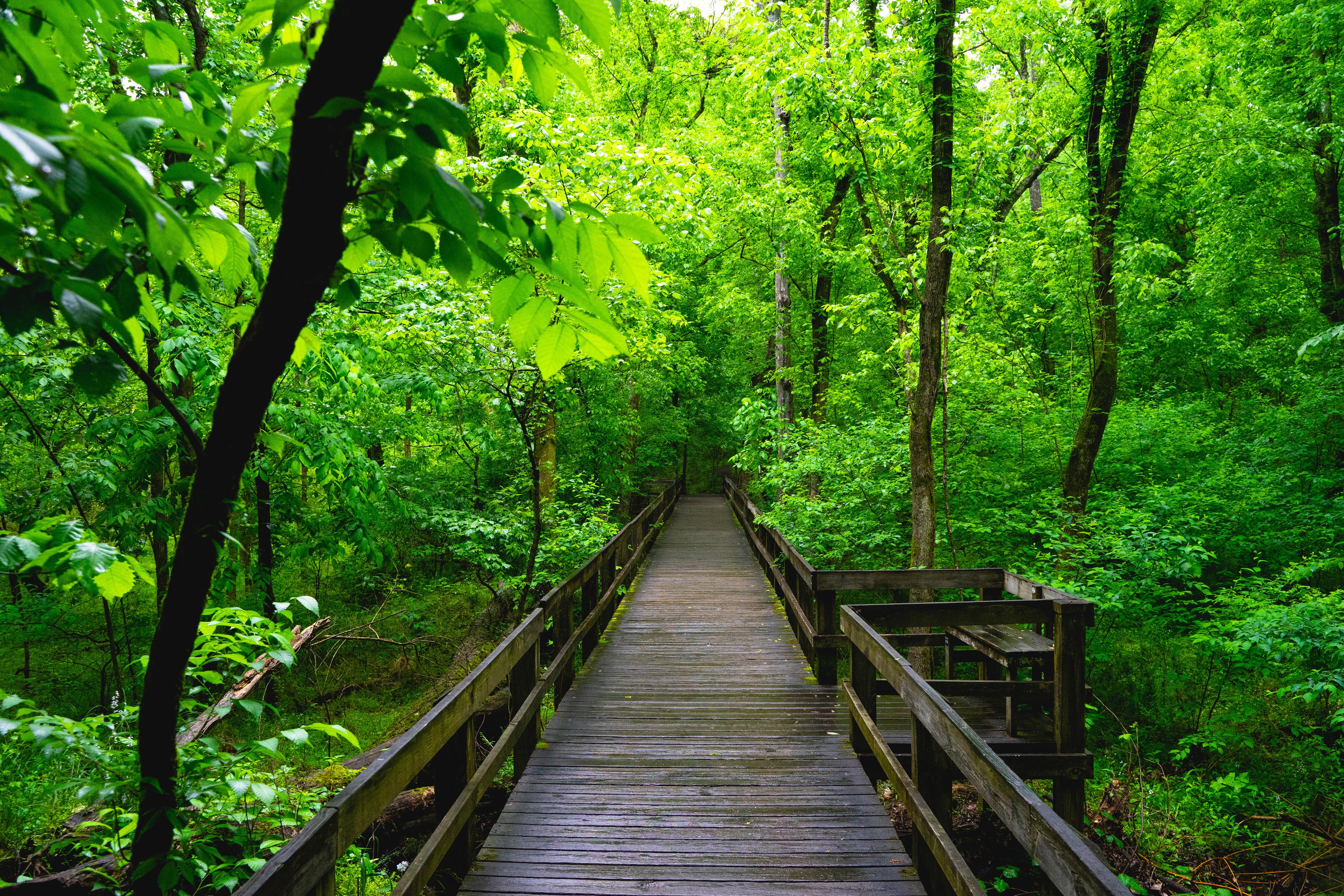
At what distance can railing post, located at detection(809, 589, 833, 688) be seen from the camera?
634cm

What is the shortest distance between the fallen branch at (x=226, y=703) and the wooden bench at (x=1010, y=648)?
4.58m

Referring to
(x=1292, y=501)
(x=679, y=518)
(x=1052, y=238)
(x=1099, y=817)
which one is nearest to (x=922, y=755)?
(x=1099, y=817)

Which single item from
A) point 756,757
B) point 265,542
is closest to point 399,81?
point 756,757

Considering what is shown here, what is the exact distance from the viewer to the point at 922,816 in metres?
3.21

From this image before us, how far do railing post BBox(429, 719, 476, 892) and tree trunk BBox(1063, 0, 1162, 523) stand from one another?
8212mm

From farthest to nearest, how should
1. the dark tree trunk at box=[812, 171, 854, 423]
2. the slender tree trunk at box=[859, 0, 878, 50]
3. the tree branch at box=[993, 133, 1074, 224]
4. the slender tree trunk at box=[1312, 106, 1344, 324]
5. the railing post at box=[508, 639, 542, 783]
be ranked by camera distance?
the dark tree trunk at box=[812, 171, 854, 423] → the slender tree trunk at box=[1312, 106, 1344, 324] → the tree branch at box=[993, 133, 1074, 224] → the slender tree trunk at box=[859, 0, 878, 50] → the railing post at box=[508, 639, 542, 783]

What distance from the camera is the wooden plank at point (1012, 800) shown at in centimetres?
187

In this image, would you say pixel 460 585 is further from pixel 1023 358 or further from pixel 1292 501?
pixel 1292 501

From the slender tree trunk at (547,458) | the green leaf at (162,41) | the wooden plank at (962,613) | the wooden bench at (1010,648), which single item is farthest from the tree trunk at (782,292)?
the green leaf at (162,41)

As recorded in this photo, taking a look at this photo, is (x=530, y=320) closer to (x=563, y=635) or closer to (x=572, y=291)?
(x=572, y=291)

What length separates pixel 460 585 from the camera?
635 inches

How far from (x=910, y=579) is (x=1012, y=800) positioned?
13.3 feet

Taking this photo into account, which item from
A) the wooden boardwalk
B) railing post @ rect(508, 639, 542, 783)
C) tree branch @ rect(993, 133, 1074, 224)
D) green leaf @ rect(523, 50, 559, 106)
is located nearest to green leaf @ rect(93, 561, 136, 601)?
green leaf @ rect(523, 50, 559, 106)

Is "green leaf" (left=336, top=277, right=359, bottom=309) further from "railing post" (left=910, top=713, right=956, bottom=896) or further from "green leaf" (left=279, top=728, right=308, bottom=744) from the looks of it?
"railing post" (left=910, top=713, right=956, bottom=896)
